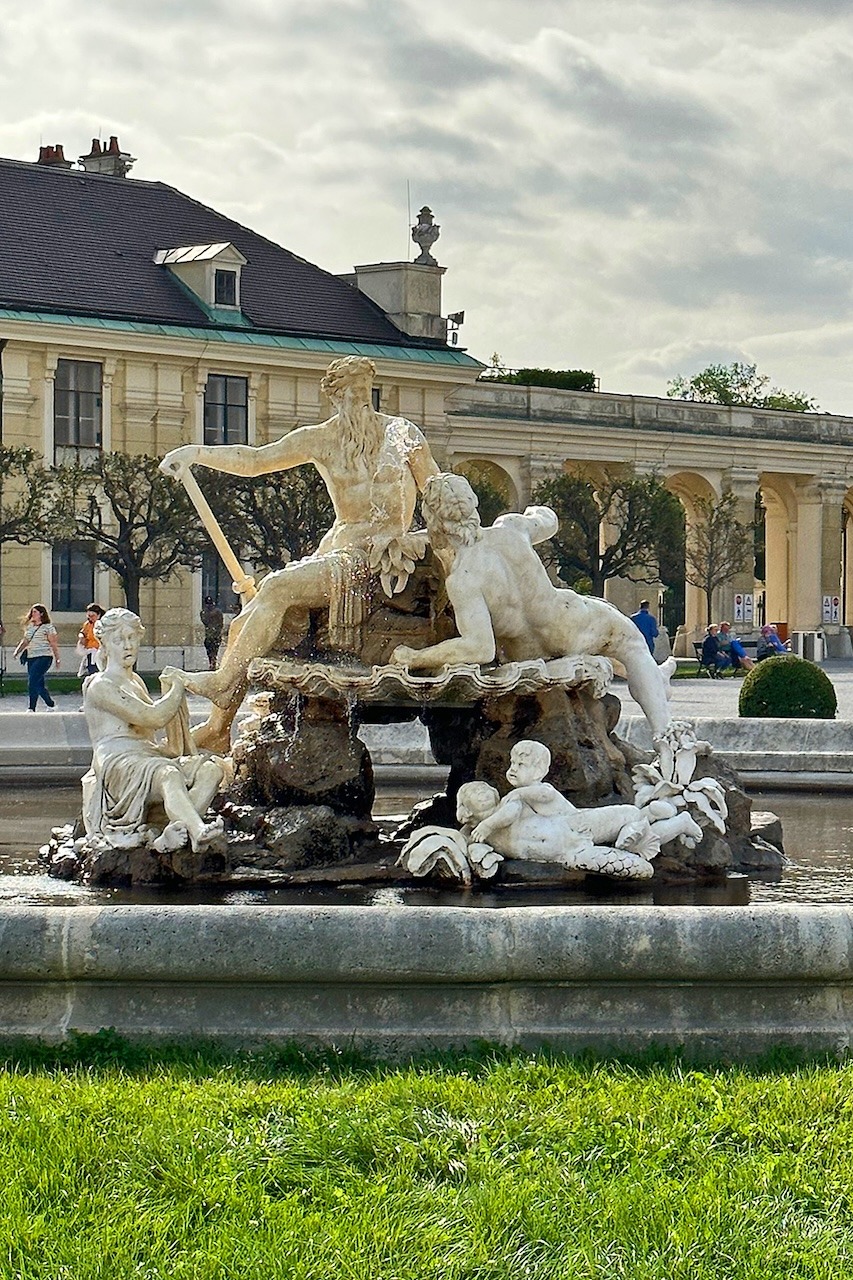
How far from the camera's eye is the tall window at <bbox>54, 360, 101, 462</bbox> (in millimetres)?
47719

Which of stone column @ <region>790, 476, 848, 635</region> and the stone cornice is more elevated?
the stone cornice

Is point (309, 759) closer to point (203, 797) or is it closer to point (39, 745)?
point (203, 797)

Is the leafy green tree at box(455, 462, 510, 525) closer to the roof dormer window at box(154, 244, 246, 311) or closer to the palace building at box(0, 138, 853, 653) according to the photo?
the palace building at box(0, 138, 853, 653)

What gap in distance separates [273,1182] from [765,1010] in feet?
6.59

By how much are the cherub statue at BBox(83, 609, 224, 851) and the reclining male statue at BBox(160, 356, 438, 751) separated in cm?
38

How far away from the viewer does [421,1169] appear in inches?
214

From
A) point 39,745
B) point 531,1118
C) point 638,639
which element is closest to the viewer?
point 531,1118

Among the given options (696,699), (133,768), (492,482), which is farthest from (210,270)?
(133,768)

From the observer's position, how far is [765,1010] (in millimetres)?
6609

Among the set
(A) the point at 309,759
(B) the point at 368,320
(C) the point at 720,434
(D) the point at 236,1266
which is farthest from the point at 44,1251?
(C) the point at 720,434

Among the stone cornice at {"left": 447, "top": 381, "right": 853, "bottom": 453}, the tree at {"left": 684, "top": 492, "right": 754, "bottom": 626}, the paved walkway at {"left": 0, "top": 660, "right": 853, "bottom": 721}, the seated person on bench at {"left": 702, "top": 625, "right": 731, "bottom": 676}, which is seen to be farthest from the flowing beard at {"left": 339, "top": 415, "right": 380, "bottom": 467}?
the tree at {"left": 684, "top": 492, "right": 754, "bottom": 626}

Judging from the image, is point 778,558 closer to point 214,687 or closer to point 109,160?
point 109,160

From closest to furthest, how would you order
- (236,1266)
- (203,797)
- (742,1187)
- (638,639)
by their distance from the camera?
(236,1266), (742,1187), (203,797), (638,639)

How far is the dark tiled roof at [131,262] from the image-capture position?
47.3 metres
